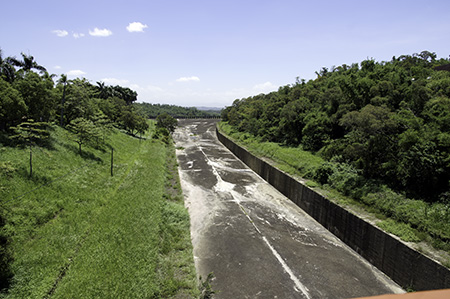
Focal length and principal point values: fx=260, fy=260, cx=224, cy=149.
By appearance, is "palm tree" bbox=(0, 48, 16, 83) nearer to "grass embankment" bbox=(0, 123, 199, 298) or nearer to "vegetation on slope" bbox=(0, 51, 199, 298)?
"vegetation on slope" bbox=(0, 51, 199, 298)

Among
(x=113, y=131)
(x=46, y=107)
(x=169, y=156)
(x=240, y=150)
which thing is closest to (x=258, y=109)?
(x=240, y=150)

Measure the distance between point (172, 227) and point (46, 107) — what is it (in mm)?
14113

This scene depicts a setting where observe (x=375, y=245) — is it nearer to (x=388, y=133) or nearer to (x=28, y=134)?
(x=388, y=133)

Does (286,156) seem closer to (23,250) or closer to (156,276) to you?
(156,276)

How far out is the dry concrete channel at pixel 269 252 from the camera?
443 inches

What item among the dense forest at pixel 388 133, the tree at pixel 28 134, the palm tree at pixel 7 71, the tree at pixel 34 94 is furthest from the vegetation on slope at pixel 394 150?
the palm tree at pixel 7 71

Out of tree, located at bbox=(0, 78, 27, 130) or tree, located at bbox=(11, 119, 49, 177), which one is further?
tree, located at bbox=(0, 78, 27, 130)

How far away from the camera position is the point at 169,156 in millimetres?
36531

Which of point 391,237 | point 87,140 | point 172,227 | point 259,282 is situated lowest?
point 259,282

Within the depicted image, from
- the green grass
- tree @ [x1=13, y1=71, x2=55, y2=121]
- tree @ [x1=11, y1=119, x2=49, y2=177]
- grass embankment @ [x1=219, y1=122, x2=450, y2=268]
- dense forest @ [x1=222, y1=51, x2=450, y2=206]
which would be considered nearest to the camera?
grass embankment @ [x1=219, y1=122, x2=450, y2=268]

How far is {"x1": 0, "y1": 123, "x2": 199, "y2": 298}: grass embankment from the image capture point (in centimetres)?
893

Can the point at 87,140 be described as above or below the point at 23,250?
above

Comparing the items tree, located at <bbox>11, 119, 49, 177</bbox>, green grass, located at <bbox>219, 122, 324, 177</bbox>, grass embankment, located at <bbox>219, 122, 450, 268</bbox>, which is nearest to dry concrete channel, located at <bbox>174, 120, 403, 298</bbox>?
grass embankment, located at <bbox>219, 122, 450, 268</bbox>

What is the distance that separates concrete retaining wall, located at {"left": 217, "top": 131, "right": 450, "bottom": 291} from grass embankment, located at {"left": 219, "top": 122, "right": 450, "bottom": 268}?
41 centimetres
